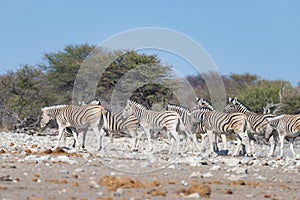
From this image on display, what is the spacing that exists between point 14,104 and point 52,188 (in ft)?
81.5

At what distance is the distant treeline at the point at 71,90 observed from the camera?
28.4 metres

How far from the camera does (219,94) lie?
2462cm

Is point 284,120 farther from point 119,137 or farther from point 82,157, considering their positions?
point 119,137

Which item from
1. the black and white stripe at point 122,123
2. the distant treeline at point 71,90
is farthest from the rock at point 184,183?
the distant treeline at point 71,90

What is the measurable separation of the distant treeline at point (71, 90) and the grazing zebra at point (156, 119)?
8.55 metres

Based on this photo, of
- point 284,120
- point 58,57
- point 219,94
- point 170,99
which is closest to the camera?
point 284,120

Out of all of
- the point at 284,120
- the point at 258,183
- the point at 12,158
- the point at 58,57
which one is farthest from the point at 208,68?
the point at 58,57

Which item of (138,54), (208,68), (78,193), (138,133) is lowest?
(78,193)

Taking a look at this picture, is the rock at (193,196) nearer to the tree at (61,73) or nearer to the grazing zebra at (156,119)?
the grazing zebra at (156,119)

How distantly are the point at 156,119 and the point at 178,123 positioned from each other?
0.63 metres

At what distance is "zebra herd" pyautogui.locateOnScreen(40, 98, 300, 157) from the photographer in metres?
16.4

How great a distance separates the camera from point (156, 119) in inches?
679

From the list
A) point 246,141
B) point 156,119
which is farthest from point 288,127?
point 156,119

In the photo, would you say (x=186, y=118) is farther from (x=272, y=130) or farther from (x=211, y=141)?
(x=272, y=130)
